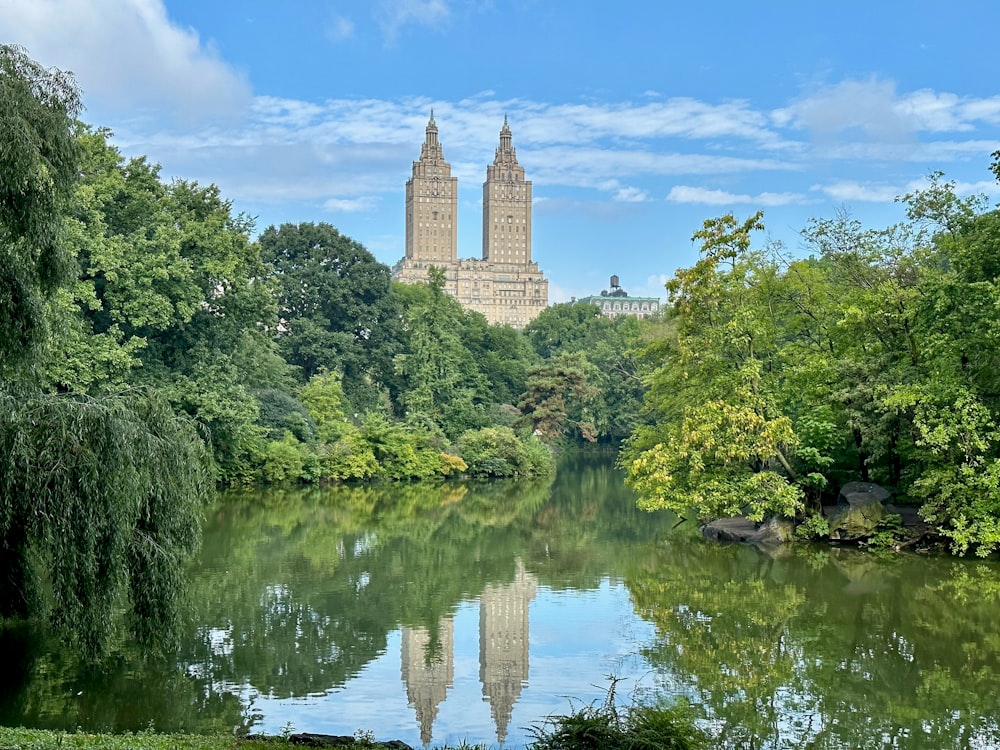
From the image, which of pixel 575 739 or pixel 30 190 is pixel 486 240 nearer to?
pixel 30 190

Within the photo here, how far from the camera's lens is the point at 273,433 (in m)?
33.4

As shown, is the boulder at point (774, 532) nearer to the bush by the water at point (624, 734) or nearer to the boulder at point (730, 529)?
the boulder at point (730, 529)

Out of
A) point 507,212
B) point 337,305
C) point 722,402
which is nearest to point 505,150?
point 507,212

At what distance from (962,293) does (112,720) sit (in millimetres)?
14902

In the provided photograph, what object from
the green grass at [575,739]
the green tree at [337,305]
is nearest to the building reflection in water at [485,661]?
the green grass at [575,739]

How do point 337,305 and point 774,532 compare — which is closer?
point 774,532

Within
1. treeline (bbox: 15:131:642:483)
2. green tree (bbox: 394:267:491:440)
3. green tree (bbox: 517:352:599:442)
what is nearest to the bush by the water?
treeline (bbox: 15:131:642:483)

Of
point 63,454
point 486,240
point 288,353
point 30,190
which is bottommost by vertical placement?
point 63,454

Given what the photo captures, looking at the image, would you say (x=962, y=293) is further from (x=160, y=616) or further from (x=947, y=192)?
(x=160, y=616)

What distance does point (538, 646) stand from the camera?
11.9 m

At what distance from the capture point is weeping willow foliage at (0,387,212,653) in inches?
338

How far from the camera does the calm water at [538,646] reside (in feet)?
29.8

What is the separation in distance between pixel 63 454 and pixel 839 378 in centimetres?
1565

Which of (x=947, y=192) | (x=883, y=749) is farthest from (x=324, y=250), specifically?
(x=883, y=749)
